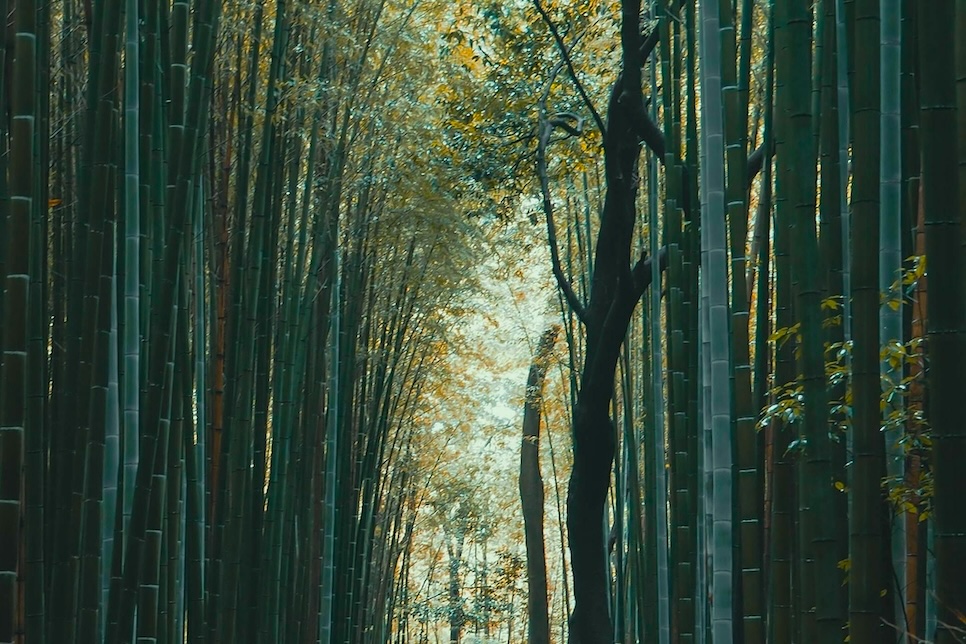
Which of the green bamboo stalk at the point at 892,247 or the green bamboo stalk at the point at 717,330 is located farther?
the green bamboo stalk at the point at 717,330

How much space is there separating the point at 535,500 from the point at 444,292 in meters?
3.78

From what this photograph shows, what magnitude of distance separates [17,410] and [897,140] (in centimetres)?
205

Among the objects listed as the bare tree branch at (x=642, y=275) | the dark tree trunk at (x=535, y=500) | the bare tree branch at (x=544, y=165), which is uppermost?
the bare tree branch at (x=544, y=165)

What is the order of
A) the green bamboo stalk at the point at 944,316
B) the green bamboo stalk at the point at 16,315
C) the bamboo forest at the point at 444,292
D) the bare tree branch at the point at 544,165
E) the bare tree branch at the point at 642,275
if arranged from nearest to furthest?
the green bamboo stalk at the point at 944,316
the bamboo forest at the point at 444,292
the green bamboo stalk at the point at 16,315
the bare tree branch at the point at 642,275
the bare tree branch at the point at 544,165

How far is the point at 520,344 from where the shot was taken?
527 inches

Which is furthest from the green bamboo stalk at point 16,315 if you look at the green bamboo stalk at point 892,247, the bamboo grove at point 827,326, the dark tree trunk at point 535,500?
the dark tree trunk at point 535,500

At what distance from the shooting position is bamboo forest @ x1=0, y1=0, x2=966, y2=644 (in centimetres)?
230

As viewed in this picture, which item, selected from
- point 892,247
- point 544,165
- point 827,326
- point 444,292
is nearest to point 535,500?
point 444,292

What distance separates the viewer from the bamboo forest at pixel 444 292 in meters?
2.30

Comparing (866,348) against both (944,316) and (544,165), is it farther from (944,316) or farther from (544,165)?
(544,165)

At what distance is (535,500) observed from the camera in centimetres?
1152

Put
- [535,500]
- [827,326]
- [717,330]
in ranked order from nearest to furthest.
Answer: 1. [827,326]
2. [717,330]
3. [535,500]

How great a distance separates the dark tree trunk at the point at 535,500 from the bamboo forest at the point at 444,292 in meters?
2.09

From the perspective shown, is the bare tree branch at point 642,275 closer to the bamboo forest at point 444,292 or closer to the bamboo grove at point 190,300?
the bamboo forest at point 444,292
